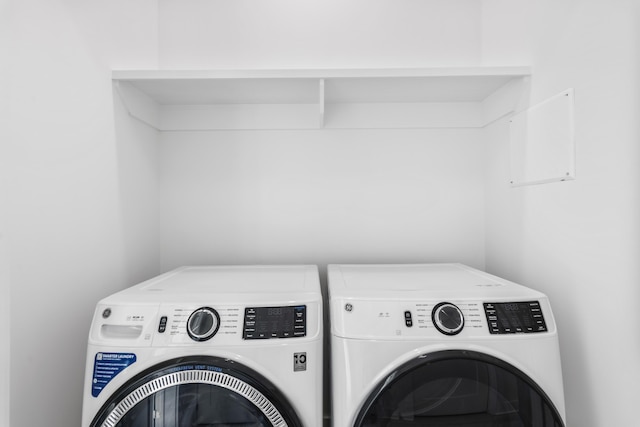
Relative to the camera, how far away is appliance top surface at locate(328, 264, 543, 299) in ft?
3.48

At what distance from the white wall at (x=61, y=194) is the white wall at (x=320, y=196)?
0.31 metres

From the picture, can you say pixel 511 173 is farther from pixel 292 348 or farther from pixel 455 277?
pixel 292 348

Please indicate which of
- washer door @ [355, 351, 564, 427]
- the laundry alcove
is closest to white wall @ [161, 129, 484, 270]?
the laundry alcove

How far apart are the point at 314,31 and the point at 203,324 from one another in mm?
1413

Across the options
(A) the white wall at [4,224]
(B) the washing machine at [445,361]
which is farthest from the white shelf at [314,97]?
(B) the washing machine at [445,361]

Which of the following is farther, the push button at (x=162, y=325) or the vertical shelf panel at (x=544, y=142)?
the vertical shelf panel at (x=544, y=142)

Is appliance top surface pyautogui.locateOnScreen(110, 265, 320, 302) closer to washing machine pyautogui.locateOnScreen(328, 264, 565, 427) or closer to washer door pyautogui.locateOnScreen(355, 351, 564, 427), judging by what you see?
washing machine pyautogui.locateOnScreen(328, 264, 565, 427)

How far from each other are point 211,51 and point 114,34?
447 mm

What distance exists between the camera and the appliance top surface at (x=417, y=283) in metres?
1.06

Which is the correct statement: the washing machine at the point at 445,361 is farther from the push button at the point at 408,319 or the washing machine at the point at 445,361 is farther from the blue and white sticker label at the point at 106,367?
the blue and white sticker label at the point at 106,367

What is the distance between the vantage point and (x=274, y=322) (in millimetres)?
1000

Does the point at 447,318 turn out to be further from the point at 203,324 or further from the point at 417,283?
the point at 203,324

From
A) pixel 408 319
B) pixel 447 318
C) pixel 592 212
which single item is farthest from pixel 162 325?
pixel 592 212

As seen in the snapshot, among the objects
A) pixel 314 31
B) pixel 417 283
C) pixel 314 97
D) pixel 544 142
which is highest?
pixel 314 31
